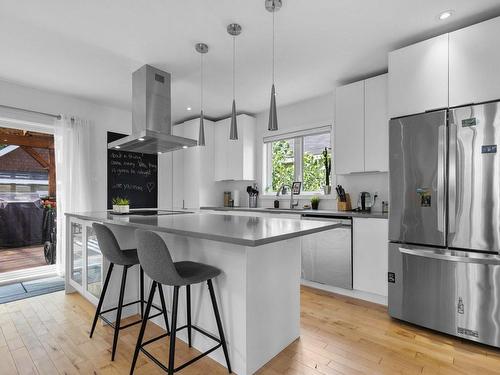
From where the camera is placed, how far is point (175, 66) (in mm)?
3113

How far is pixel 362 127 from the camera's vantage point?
327 cm

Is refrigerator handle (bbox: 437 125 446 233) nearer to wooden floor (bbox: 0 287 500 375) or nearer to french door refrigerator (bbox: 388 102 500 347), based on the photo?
french door refrigerator (bbox: 388 102 500 347)

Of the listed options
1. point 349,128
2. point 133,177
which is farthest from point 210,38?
point 133,177

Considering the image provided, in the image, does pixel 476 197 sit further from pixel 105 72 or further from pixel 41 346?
pixel 105 72

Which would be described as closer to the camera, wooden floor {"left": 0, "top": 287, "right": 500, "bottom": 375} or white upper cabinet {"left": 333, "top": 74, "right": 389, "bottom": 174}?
wooden floor {"left": 0, "top": 287, "right": 500, "bottom": 375}

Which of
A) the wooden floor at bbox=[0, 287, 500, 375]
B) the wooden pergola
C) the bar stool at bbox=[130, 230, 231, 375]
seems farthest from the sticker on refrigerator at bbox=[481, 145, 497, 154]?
the wooden pergola

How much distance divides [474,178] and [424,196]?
1.19 feet

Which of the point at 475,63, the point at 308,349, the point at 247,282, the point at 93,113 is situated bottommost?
the point at 308,349

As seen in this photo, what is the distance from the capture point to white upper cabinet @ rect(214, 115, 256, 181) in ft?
15.2

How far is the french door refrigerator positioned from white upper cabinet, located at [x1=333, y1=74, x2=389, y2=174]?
1.85 ft

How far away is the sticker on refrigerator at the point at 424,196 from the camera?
236 centimetres

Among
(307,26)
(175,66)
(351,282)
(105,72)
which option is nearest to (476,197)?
(351,282)

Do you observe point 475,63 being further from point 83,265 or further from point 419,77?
point 83,265

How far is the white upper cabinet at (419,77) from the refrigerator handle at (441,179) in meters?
0.29
